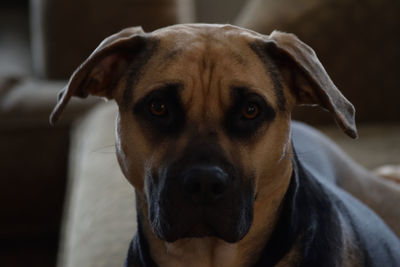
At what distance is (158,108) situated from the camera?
1.65 meters

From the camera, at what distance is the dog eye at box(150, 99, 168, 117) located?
64.6 inches

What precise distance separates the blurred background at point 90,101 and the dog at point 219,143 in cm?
67

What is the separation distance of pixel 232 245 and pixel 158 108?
16.0 inches

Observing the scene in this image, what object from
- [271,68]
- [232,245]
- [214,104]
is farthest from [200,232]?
[271,68]

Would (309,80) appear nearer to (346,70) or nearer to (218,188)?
(218,188)

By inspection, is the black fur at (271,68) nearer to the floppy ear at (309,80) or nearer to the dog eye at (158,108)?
the floppy ear at (309,80)

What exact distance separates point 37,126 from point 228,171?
101 inches

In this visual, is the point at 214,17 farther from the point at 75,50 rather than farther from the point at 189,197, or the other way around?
the point at 189,197

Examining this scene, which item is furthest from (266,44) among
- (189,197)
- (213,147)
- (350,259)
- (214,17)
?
(214,17)

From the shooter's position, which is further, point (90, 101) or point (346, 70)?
point (90, 101)

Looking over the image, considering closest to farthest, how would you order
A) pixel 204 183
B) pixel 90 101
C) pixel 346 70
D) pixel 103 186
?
pixel 204 183
pixel 103 186
pixel 346 70
pixel 90 101

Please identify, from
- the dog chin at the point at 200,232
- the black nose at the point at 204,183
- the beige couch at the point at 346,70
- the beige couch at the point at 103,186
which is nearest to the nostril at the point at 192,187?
the black nose at the point at 204,183

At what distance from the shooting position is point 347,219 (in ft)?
6.20

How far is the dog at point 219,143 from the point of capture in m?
1.54
